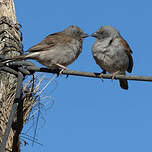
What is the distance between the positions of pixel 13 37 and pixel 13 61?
65.4 inches

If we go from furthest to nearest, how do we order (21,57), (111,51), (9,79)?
(111,51) → (9,79) → (21,57)

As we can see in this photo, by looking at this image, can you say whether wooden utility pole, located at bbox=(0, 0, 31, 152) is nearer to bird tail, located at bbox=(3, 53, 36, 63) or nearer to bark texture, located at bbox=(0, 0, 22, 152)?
bark texture, located at bbox=(0, 0, 22, 152)

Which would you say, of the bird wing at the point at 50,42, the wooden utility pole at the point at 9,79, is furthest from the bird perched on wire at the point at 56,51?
the wooden utility pole at the point at 9,79

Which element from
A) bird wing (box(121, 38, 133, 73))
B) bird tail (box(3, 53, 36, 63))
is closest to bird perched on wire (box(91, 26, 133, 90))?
bird wing (box(121, 38, 133, 73))

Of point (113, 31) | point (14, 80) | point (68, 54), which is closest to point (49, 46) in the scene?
point (68, 54)

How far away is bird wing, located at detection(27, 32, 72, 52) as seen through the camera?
216 inches

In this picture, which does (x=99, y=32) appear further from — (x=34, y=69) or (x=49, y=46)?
(x=34, y=69)

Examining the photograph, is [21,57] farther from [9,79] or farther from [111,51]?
[111,51]

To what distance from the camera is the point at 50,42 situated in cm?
570

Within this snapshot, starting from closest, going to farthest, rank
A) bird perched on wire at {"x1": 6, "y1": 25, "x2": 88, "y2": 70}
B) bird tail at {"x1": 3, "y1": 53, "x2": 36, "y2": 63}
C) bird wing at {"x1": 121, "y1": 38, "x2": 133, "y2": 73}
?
bird tail at {"x1": 3, "y1": 53, "x2": 36, "y2": 63}, bird perched on wire at {"x1": 6, "y1": 25, "x2": 88, "y2": 70}, bird wing at {"x1": 121, "y1": 38, "x2": 133, "y2": 73}

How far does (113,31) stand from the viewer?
20.6 ft

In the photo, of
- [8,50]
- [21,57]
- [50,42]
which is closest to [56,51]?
[50,42]

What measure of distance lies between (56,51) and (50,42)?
253 millimetres

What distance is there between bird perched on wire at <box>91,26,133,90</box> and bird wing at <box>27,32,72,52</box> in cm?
50
